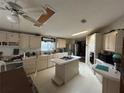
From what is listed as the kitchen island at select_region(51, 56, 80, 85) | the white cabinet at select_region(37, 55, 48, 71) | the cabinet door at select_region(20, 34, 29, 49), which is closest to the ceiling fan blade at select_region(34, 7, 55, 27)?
the kitchen island at select_region(51, 56, 80, 85)

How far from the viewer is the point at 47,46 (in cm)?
663

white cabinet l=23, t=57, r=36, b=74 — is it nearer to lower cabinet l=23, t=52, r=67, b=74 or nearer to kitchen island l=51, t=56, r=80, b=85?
lower cabinet l=23, t=52, r=67, b=74

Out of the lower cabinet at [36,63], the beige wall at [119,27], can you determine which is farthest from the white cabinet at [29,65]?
the beige wall at [119,27]

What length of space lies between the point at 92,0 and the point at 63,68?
2.55m

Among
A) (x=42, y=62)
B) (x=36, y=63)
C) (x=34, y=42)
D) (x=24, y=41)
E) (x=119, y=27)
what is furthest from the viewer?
(x=42, y=62)

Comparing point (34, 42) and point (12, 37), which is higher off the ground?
point (12, 37)

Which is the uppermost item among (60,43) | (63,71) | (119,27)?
(119,27)

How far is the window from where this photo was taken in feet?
20.7

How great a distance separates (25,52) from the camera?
511 cm

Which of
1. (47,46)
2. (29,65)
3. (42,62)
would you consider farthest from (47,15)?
(47,46)

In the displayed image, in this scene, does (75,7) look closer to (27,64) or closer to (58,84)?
(58,84)

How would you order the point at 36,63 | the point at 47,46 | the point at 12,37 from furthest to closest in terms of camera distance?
1. the point at 47,46
2. the point at 36,63
3. the point at 12,37

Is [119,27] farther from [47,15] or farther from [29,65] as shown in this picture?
[29,65]

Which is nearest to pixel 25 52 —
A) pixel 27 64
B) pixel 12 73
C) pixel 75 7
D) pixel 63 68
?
pixel 27 64
